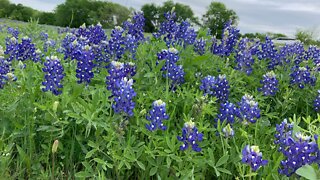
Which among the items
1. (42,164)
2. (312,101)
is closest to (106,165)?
(42,164)

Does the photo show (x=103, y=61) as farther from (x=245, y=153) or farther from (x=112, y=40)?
(x=245, y=153)

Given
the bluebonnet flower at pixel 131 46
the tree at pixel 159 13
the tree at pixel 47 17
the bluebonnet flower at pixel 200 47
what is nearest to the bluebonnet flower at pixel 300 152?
the bluebonnet flower at pixel 131 46

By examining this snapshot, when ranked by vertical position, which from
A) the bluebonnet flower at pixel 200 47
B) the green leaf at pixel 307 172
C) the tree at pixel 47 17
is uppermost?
the bluebonnet flower at pixel 200 47

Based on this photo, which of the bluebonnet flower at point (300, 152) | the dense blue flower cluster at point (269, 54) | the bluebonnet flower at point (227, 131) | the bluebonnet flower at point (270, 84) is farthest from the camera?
the dense blue flower cluster at point (269, 54)

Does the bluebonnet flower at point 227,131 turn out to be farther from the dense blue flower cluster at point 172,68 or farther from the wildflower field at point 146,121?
the dense blue flower cluster at point 172,68

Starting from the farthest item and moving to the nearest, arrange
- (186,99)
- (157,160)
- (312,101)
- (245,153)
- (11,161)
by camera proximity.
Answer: (312,101) → (186,99) → (11,161) → (157,160) → (245,153)

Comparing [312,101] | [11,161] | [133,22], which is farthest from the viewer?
[133,22]

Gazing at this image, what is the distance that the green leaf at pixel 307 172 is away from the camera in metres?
2.36

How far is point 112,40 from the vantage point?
413 centimetres

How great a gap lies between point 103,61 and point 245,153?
2.07 m

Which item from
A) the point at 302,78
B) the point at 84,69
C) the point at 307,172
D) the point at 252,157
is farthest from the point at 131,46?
the point at 307,172

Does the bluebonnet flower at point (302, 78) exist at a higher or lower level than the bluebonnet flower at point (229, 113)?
higher

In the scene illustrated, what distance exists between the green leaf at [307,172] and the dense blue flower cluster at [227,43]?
2420mm

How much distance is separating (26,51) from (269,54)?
2433mm
